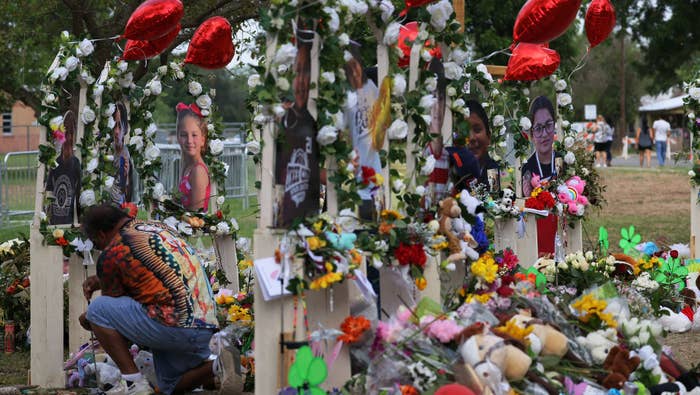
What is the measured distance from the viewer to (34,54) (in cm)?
1753

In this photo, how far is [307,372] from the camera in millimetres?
5168

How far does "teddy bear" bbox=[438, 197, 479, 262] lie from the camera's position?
21.3 ft

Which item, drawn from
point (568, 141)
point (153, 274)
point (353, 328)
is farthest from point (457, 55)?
point (568, 141)

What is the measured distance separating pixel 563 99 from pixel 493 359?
543cm

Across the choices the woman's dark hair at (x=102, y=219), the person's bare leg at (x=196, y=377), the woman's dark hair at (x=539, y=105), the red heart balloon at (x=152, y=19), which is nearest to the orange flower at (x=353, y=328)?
the person's bare leg at (x=196, y=377)

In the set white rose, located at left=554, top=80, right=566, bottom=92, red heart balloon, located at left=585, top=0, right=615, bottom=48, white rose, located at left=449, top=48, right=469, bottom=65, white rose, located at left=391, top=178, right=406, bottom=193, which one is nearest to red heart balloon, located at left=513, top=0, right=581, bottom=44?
red heart balloon, located at left=585, top=0, right=615, bottom=48

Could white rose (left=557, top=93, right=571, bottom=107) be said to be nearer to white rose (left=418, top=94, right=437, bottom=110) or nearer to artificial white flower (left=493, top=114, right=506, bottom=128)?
artificial white flower (left=493, top=114, right=506, bottom=128)

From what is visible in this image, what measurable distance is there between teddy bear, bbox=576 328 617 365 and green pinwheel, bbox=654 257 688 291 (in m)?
2.97

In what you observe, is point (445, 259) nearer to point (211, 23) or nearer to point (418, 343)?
point (418, 343)

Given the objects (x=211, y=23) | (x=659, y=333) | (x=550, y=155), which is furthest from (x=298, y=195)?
(x=550, y=155)

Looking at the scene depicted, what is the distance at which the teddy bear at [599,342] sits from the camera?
5.90 m

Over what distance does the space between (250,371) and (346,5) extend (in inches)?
105

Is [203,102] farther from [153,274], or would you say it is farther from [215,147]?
[153,274]

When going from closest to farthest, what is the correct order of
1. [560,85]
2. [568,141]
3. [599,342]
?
[599,342] → [560,85] → [568,141]
